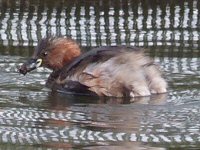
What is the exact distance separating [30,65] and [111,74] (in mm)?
1024

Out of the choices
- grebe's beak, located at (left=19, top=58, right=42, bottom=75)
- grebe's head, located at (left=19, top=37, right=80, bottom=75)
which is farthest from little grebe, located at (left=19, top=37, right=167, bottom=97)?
grebe's head, located at (left=19, top=37, right=80, bottom=75)

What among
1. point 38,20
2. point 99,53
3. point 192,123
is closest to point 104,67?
point 99,53

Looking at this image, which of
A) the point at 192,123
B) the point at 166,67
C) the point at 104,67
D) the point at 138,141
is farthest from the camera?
the point at 166,67

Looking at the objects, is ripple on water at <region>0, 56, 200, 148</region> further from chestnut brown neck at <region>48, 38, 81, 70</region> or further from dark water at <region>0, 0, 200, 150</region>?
chestnut brown neck at <region>48, 38, 81, 70</region>

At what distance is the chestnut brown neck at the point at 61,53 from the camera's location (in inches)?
353

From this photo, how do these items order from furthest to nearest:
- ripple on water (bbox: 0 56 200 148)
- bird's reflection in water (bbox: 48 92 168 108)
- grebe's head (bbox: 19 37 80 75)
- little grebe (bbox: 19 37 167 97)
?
grebe's head (bbox: 19 37 80 75) < little grebe (bbox: 19 37 167 97) < bird's reflection in water (bbox: 48 92 168 108) < ripple on water (bbox: 0 56 200 148)

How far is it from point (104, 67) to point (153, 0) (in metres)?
4.13

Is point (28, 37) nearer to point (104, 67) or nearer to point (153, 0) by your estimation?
point (153, 0)

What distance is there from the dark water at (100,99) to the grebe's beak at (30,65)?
0.36 ft

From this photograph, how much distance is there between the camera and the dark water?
652cm

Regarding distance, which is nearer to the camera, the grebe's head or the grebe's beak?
the grebe's beak

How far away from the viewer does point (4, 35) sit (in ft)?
35.3

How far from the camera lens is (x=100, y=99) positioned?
8047mm

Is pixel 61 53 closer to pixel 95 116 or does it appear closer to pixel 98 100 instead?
pixel 98 100
